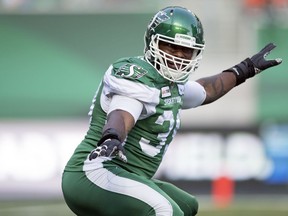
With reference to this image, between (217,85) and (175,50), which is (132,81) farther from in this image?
(217,85)

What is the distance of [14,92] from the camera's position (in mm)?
11828

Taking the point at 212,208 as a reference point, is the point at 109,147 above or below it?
above

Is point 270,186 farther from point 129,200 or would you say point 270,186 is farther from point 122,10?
point 129,200

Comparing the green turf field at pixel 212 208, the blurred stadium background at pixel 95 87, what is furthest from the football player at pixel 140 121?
the blurred stadium background at pixel 95 87

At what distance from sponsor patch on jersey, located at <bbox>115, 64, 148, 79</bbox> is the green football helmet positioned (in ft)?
0.41

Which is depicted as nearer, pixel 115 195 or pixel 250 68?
pixel 115 195

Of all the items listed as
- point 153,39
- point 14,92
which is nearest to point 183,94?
point 153,39

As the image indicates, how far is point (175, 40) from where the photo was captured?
5039 millimetres

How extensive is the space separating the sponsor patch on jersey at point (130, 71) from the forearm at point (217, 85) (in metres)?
0.82

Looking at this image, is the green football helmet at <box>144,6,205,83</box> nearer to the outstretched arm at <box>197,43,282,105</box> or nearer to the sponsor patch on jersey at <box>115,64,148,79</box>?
the sponsor patch on jersey at <box>115,64,148,79</box>

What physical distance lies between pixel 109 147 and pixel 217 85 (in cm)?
147

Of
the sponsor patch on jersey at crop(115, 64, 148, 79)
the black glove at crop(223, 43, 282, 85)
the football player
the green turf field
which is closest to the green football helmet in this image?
the football player

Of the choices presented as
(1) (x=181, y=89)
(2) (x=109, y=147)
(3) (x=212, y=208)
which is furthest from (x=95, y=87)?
(2) (x=109, y=147)

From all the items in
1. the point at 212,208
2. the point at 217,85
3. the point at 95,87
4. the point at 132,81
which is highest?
the point at 132,81
